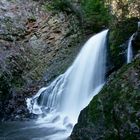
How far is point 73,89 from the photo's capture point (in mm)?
10367

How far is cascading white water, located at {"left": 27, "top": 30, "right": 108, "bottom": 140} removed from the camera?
9.70 meters

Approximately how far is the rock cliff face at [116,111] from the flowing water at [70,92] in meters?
2.51

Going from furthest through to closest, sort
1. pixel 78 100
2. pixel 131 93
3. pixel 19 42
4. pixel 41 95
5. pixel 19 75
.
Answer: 1. pixel 19 42
2. pixel 19 75
3. pixel 41 95
4. pixel 78 100
5. pixel 131 93

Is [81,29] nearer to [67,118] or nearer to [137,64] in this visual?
[67,118]

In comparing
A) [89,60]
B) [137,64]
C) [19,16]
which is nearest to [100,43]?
[89,60]

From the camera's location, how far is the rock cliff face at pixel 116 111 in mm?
5344

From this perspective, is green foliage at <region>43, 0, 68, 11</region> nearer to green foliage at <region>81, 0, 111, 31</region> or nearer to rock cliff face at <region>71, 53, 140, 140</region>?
green foliage at <region>81, 0, 111, 31</region>

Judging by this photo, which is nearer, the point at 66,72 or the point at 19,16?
the point at 66,72

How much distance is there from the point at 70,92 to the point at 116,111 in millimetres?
4811

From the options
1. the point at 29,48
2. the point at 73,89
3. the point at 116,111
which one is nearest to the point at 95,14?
the point at 29,48

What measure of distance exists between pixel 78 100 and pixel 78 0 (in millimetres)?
5502

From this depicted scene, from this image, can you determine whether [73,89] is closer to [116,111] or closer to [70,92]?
[70,92]

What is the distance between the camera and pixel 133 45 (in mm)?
9375

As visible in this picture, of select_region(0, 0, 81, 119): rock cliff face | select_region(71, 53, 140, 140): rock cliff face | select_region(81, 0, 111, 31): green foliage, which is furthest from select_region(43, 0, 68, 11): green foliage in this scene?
select_region(71, 53, 140, 140): rock cliff face
